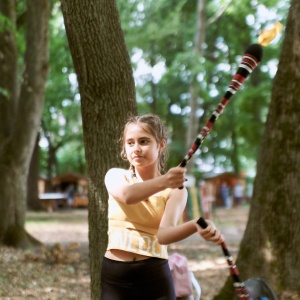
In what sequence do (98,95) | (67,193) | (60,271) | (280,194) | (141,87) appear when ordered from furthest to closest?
(67,193)
(141,87)
(60,271)
(280,194)
(98,95)

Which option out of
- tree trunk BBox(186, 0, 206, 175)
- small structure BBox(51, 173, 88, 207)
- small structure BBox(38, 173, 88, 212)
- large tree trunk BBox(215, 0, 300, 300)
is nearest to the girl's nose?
large tree trunk BBox(215, 0, 300, 300)

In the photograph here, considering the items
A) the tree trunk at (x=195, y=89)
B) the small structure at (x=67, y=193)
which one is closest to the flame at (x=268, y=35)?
the tree trunk at (x=195, y=89)

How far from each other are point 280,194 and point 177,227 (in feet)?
10.9

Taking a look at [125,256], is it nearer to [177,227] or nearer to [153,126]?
[177,227]

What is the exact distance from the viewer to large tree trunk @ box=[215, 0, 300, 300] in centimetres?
577

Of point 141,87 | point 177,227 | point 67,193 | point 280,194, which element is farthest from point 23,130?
point 67,193

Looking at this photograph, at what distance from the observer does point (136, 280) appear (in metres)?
2.96

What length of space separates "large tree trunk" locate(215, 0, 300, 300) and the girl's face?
10.3 ft

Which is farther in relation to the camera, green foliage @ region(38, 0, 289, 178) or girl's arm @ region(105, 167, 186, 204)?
green foliage @ region(38, 0, 289, 178)

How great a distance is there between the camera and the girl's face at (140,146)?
9.62ft

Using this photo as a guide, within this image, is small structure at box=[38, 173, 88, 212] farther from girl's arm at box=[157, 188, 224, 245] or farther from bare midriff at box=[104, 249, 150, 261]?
girl's arm at box=[157, 188, 224, 245]

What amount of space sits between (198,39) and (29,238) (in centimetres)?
1116

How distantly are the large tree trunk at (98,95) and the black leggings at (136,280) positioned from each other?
6.65 ft

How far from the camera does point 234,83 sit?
8.78 feet
